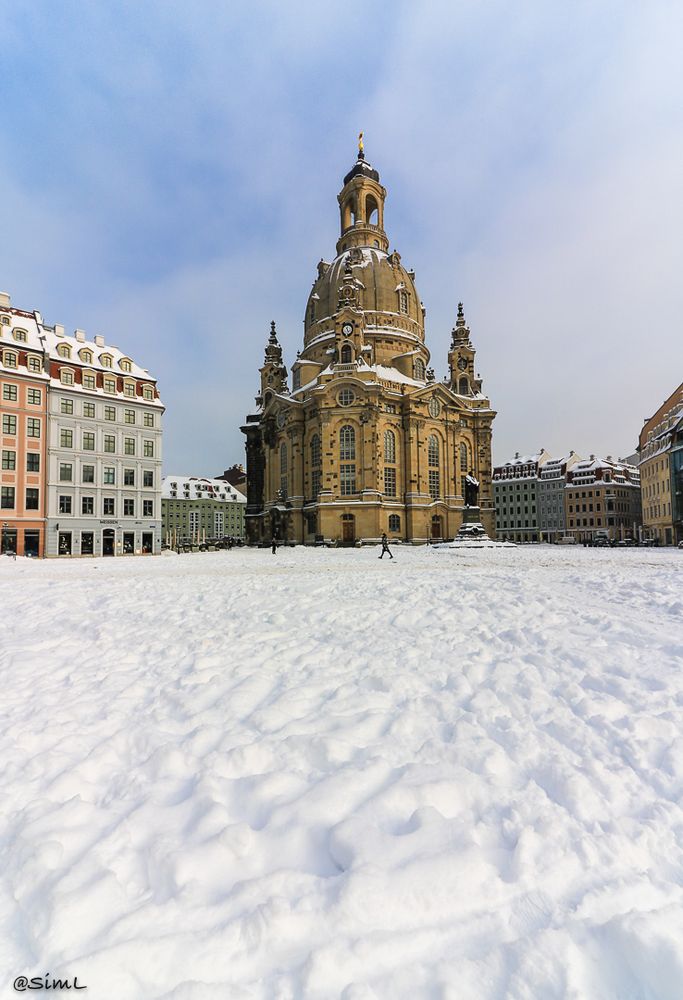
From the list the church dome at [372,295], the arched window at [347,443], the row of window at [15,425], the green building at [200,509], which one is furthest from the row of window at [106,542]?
the green building at [200,509]

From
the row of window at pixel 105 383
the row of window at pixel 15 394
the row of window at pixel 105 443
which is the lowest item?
the row of window at pixel 105 443

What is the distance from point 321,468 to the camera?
182 ft

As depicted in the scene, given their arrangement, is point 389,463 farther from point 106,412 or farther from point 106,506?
point 106,506

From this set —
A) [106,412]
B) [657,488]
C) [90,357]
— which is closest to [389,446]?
[106,412]

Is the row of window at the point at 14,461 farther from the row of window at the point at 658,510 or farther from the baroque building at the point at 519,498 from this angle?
the baroque building at the point at 519,498

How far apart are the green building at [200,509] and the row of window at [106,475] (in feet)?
211

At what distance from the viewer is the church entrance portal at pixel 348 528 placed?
53.4 metres

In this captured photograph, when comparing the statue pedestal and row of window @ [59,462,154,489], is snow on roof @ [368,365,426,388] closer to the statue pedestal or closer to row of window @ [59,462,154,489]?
the statue pedestal

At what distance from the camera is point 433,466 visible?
60594 millimetres

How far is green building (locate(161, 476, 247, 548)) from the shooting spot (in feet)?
372

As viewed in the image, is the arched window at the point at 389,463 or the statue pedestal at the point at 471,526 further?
the arched window at the point at 389,463

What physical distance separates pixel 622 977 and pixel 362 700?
9.88ft

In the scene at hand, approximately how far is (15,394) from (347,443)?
3239 centimetres

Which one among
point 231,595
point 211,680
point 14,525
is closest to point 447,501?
point 14,525
